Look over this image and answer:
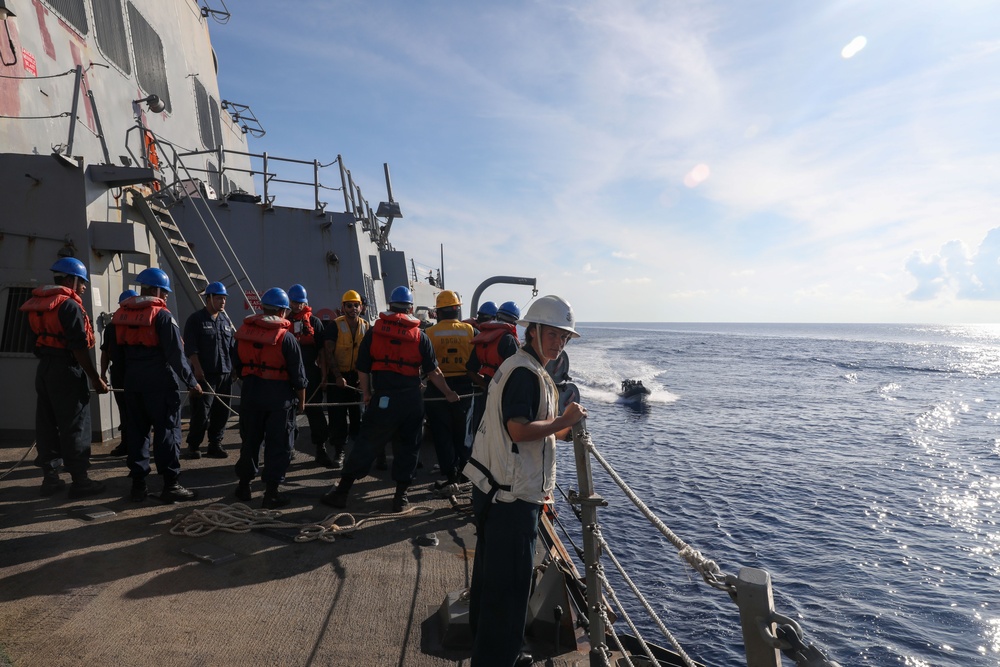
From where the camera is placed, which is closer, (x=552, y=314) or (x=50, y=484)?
(x=552, y=314)

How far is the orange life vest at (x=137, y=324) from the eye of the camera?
460 centimetres

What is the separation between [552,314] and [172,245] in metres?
6.92

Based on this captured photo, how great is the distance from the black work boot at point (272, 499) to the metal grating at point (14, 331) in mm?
3561

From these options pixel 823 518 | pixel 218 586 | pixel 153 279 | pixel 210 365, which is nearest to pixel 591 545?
pixel 218 586

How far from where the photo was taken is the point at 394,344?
480 centimetres

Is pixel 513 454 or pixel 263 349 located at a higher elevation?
pixel 263 349

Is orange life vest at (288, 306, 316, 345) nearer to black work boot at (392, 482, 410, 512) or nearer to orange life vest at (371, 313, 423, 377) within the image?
orange life vest at (371, 313, 423, 377)

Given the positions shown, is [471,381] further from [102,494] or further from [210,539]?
[102,494]

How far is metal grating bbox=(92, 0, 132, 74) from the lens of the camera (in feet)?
26.8

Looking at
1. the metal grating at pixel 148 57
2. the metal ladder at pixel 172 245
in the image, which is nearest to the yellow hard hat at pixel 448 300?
the metal ladder at pixel 172 245

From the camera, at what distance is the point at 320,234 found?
10070 mm

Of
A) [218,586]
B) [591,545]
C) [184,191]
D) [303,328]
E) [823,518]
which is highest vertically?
[184,191]

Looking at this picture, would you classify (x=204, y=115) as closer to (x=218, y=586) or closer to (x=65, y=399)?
(x=65, y=399)

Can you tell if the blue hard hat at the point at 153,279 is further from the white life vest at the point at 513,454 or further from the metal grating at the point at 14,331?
the white life vest at the point at 513,454
